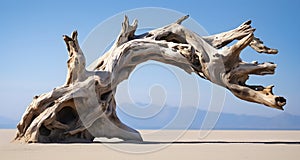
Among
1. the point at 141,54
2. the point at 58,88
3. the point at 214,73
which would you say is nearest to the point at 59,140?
the point at 58,88

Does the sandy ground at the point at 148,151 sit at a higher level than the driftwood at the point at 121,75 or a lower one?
lower

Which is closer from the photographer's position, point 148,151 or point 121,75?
point 148,151

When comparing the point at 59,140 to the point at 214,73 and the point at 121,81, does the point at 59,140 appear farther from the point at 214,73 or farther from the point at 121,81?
the point at 214,73

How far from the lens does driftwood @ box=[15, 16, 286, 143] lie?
10.1 m

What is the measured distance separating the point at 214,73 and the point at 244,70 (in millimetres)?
760

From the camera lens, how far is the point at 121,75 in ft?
36.5

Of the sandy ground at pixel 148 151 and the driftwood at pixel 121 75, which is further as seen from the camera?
the driftwood at pixel 121 75

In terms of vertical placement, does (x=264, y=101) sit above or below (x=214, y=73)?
below

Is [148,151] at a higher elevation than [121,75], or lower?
lower

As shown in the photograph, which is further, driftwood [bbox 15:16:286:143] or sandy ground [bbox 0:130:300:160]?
driftwood [bbox 15:16:286:143]

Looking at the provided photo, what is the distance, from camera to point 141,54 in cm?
1113

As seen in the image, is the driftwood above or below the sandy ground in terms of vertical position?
above

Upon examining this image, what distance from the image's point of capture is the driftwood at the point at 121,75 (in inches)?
396

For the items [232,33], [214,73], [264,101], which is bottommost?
[264,101]
